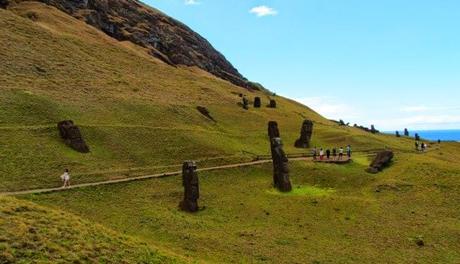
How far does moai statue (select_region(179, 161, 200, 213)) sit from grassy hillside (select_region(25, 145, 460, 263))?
1166 mm

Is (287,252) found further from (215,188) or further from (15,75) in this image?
(15,75)

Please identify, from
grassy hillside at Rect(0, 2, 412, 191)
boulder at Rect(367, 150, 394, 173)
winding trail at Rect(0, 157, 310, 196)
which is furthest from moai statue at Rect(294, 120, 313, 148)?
boulder at Rect(367, 150, 394, 173)

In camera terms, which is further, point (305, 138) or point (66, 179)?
point (305, 138)

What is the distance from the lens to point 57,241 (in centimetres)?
2650

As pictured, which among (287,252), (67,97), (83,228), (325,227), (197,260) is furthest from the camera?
(67,97)

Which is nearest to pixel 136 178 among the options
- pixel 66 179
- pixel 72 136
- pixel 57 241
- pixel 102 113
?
pixel 66 179

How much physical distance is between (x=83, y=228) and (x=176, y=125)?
54079 millimetres

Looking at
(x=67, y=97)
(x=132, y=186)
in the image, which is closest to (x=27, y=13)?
(x=67, y=97)

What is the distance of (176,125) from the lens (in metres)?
83.2

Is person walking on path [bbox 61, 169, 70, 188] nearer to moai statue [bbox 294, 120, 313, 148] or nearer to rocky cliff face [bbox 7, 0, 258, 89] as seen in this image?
moai statue [bbox 294, 120, 313, 148]

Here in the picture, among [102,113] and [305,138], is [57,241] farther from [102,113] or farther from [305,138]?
[305,138]

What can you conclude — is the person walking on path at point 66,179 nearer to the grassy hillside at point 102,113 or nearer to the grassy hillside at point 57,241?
the grassy hillside at point 102,113

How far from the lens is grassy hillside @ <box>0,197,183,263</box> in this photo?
2462 centimetres

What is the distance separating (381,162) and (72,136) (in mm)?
40562
